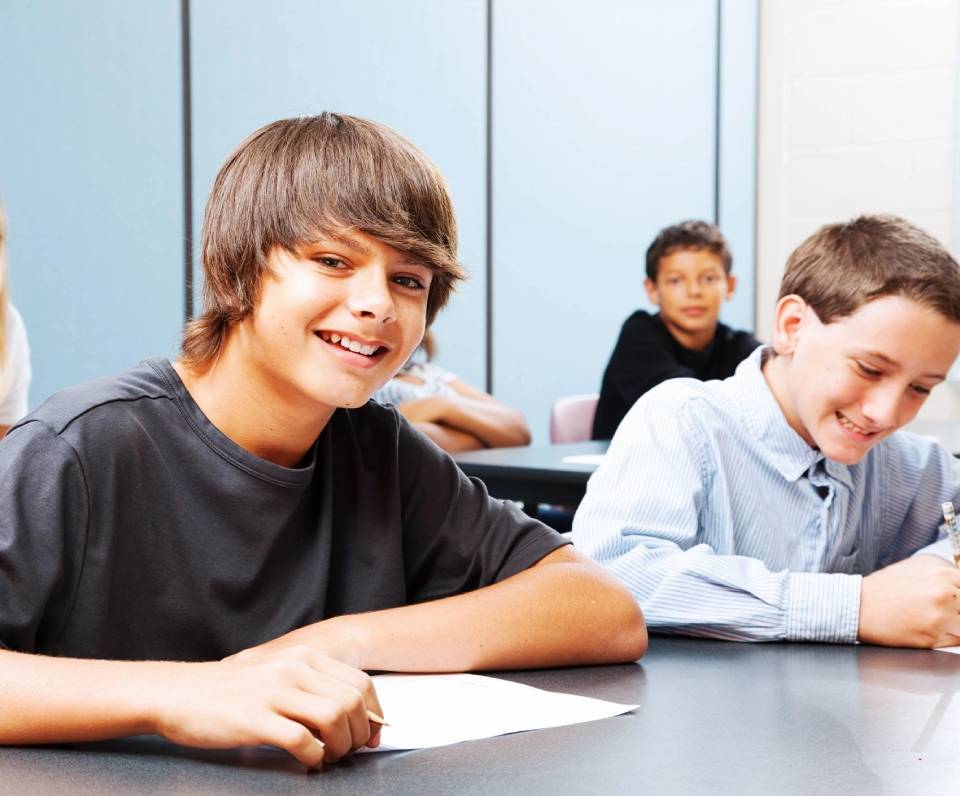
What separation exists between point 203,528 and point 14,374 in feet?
5.51

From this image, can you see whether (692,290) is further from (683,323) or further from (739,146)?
(739,146)

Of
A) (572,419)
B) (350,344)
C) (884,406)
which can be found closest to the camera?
(350,344)

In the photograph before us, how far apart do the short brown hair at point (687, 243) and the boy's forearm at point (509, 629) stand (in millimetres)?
2708

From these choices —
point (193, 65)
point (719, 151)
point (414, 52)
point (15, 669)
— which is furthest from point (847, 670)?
point (719, 151)

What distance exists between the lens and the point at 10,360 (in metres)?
2.51

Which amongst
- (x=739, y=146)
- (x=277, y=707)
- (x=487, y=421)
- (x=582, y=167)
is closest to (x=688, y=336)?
(x=487, y=421)

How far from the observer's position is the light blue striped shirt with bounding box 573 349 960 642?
121cm

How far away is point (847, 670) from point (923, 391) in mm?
424

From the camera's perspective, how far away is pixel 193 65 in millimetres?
3156

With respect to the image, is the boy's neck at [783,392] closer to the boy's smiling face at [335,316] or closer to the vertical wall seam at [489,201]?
the boy's smiling face at [335,316]

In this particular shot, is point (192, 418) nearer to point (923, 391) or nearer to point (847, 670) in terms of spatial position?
point (847, 670)

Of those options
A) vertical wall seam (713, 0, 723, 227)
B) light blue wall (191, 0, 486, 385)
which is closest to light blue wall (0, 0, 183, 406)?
light blue wall (191, 0, 486, 385)

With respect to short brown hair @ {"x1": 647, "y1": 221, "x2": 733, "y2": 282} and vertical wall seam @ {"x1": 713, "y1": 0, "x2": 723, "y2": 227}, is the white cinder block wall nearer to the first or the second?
vertical wall seam @ {"x1": 713, "y1": 0, "x2": 723, "y2": 227}

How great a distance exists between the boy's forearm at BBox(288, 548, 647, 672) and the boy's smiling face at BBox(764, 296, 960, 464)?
410mm
